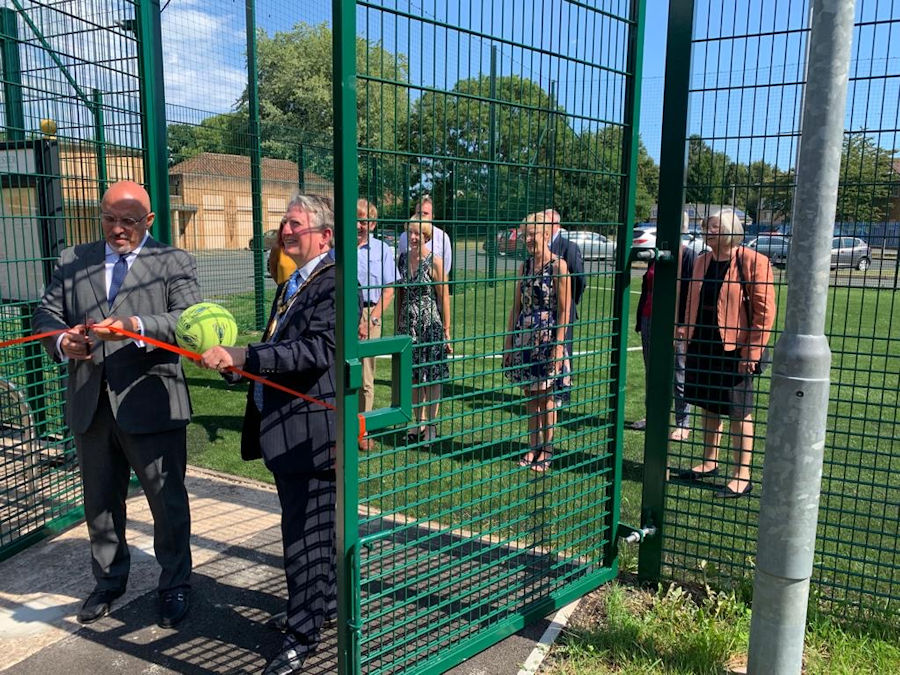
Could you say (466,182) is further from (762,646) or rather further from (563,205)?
(762,646)

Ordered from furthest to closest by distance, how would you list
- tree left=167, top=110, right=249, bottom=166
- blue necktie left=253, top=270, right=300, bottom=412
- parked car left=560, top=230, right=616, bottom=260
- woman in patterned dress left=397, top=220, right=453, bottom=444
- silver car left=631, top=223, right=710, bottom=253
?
tree left=167, top=110, right=249, bottom=166, silver car left=631, top=223, right=710, bottom=253, parked car left=560, top=230, right=616, bottom=260, blue necktie left=253, top=270, right=300, bottom=412, woman in patterned dress left=397, top=220, right=453, bottom=444

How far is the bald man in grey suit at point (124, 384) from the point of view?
11.0ft

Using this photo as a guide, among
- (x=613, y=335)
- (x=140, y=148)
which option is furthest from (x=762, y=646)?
(x=140, y=148)

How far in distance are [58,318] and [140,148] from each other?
1764 mm

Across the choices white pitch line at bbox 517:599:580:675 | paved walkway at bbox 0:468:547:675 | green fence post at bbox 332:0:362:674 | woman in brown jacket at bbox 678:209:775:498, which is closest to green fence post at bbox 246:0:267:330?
paved walkway at bbox 0:468:547:675

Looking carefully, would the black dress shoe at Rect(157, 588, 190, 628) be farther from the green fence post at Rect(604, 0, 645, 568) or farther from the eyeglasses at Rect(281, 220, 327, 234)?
the green fence post at Rect(604, 0, 645, 568)

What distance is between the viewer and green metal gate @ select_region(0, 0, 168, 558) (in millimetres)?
4312

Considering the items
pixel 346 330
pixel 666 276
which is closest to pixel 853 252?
pixel 666 276

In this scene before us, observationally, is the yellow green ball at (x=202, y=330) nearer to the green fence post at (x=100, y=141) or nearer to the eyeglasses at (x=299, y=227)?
the eyeglasses at (x=299, y=227)

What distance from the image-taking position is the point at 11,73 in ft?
13.9

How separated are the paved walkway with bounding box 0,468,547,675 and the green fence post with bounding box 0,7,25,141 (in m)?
2.54

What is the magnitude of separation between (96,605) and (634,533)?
270cm

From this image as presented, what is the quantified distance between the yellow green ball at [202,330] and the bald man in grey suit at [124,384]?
12.5 inches

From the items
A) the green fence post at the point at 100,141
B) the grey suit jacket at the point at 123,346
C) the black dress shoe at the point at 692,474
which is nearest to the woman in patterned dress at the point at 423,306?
the grey suit jacket at the point at 123,346
